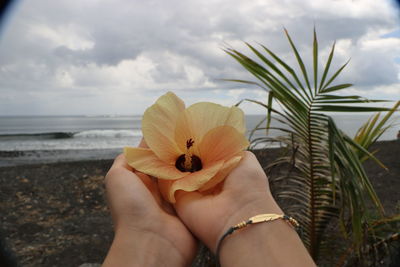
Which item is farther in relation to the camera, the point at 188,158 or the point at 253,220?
the point at 188,158

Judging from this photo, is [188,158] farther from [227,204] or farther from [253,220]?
[253,220]

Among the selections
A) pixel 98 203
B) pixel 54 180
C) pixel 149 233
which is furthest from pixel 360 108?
pixel 54 180

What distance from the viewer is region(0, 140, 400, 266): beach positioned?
4512 millimetres

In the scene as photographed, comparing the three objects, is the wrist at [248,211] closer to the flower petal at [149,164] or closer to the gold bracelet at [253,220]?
the gold bracelet at [253,220]

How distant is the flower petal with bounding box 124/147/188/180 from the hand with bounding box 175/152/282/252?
0.25 ft

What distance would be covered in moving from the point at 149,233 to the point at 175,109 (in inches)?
18.1

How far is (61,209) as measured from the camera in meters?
6.32

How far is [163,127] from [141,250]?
1.43 ft

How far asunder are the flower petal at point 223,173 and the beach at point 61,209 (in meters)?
2.61

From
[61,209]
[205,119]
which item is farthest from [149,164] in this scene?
[61,209]

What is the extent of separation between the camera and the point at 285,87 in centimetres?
189

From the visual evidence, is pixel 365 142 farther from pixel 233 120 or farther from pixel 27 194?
pixel 27 194

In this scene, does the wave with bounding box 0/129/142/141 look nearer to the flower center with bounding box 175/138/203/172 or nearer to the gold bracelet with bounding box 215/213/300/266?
the flower center with bounding box 175/138/203/172

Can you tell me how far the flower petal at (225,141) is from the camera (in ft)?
3.84
